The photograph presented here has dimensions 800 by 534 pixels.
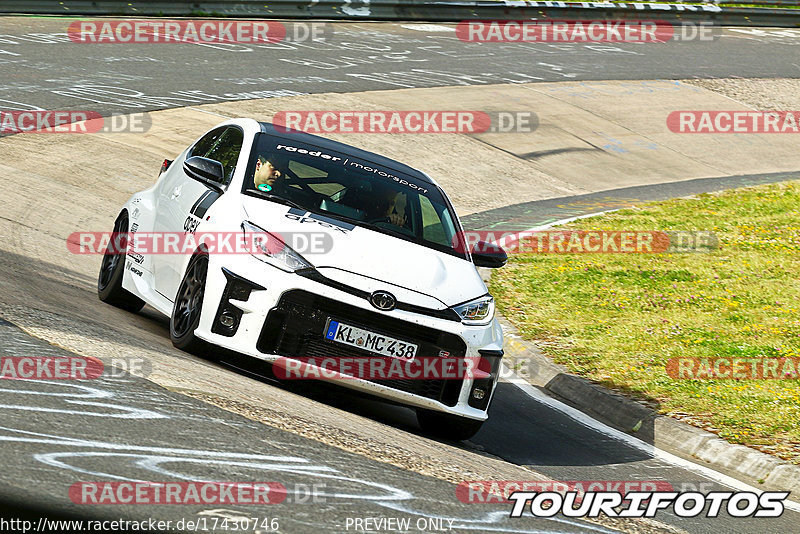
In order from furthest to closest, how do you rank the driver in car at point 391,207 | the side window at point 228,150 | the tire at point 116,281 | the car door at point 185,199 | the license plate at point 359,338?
the tire at point 116,281
the side window at point 228,150
the driver in car at point 391,207
the car door at point 185,199
the license plate at point 359,338

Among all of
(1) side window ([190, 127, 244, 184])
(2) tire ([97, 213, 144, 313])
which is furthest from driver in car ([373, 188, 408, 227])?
(2) tire ([97, 213, 144, 313])

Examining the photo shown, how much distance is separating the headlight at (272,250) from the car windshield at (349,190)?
1.90ft

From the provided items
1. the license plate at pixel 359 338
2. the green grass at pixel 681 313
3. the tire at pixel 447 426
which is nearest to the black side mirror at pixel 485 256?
the tire at pixel 447 426

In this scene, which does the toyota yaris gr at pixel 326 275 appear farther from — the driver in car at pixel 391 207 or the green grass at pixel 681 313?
the green grass at pixel 681 313

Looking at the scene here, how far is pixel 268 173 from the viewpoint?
781 cm

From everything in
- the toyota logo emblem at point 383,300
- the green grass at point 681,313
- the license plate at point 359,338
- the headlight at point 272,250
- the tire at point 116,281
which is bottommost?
the green grass at point 681,313

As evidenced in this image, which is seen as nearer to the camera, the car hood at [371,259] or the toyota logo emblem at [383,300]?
the toyota logo emblem at [383,300]

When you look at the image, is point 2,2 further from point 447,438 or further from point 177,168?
point 447,438

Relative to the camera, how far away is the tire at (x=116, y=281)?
862cm

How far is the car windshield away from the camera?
7.68 metres

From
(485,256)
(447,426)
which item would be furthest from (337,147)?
(447,426)

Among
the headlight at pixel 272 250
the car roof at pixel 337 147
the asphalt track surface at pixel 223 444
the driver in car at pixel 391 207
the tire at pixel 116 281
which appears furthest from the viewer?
the tire at pixel 116 281

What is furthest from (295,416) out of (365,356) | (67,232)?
(67,232)

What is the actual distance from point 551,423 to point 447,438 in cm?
132
